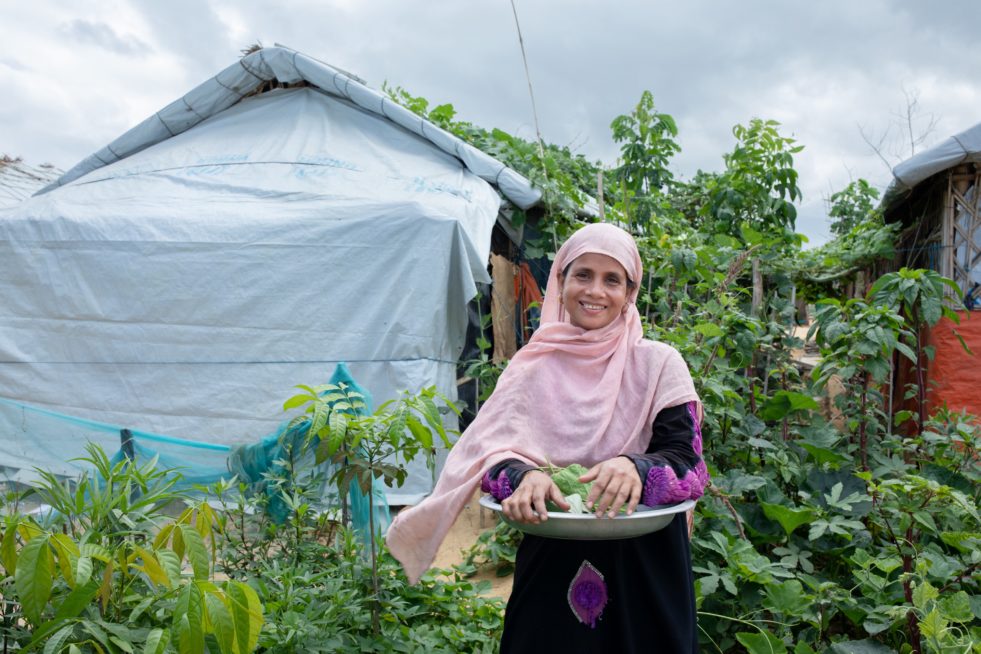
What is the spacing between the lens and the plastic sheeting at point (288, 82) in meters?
5.33

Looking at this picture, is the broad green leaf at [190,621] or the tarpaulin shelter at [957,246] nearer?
the broad green leaf at [190,621]

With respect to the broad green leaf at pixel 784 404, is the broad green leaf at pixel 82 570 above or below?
below

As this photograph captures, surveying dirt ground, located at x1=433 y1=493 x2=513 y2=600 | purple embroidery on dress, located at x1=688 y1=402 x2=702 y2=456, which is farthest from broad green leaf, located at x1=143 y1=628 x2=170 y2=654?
dirt ground, located at x1=433 y1=493 x2=513 y2=600

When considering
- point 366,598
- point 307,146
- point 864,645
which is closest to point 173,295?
point 307,146

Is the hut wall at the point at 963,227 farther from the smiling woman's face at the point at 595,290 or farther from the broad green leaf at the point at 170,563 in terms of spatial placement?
the broad green leaf at the point at 170,563

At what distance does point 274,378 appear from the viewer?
180 inches

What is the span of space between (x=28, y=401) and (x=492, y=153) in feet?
13.1

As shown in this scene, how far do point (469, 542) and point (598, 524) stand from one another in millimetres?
3036

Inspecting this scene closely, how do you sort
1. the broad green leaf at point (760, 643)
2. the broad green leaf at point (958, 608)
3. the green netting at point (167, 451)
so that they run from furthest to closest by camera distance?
the green netting at point (167, 451)
the broad green leaf at point (760, 643)
the broad green leaf at point (958, 608)

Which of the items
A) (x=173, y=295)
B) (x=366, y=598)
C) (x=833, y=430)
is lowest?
(x=366, y=598)

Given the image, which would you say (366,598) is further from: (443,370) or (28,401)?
(28,401)

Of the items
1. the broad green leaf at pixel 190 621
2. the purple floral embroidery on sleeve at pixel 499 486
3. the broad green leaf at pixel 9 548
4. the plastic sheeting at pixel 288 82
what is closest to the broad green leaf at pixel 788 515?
the purple floral embroidery on sleeve at pixel 499 486

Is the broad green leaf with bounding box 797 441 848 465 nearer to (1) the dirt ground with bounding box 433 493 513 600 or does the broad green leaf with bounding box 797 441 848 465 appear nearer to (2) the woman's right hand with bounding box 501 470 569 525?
(1) the dirt ground with bounding box 433 493 513 600

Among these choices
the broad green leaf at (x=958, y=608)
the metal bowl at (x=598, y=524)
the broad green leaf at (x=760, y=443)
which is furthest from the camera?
the broad green leaf at (x=760, y=443)
